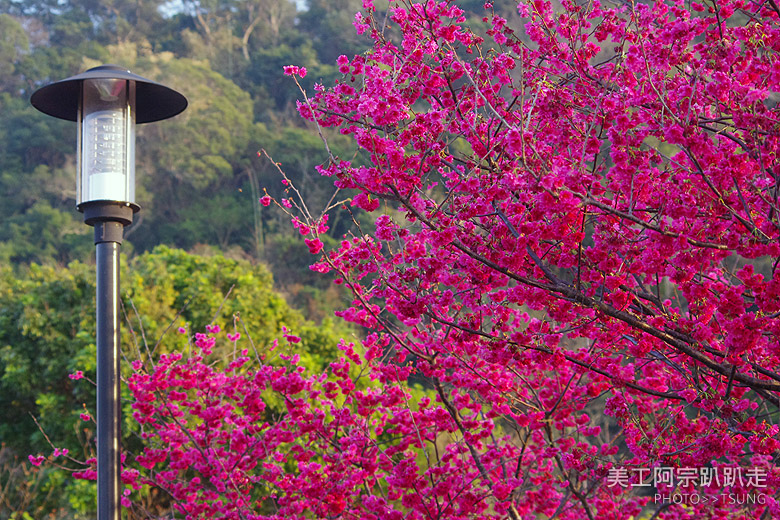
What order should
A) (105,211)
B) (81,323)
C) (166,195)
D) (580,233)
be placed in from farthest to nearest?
(166,195) → (81,323) → (105,211) → (580,233)

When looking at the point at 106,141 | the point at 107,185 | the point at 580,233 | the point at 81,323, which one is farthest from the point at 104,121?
the point at 81,323

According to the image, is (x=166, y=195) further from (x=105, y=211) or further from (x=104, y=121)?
(x=105, y=211)

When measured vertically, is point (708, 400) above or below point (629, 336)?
below

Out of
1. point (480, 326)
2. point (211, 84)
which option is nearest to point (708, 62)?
point (480, 326)

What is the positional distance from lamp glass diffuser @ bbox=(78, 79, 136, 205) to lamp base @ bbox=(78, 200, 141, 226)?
0.01m

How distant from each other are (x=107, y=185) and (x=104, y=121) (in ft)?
0.83

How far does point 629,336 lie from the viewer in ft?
7.92

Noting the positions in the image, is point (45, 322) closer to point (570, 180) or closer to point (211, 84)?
point (570, 180)

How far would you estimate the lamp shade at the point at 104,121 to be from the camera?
2.55 meters

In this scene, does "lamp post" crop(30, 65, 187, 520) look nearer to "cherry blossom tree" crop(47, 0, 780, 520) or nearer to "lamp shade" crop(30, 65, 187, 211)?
"lamp shade" crop(30, 65, 187, 211)

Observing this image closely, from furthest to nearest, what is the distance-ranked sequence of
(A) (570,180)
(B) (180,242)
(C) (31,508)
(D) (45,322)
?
(B) (180,242) < (D) (45,322) < (C) (31,508) < (A) (570,180)

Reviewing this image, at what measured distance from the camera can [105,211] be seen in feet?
8.30

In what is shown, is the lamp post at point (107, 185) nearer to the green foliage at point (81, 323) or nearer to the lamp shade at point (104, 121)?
the lamp shade at point (104, 121)

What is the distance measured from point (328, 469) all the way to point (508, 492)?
1008 mm
